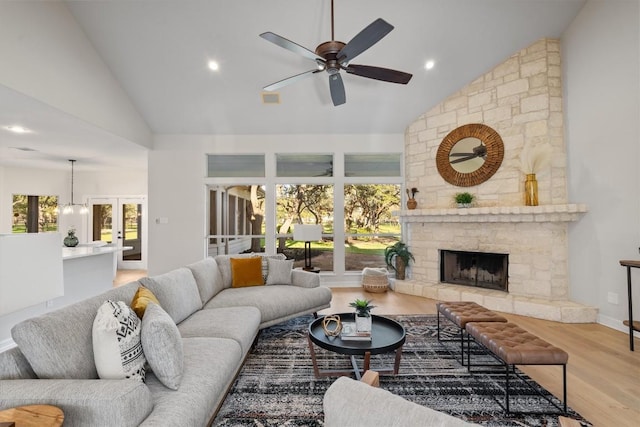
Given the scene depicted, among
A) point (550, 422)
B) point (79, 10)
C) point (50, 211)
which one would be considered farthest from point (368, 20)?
point (50, 211)

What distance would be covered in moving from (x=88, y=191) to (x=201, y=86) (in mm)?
5376

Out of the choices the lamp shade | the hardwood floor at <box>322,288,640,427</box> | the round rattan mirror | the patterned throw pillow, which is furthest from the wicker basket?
the patterned throw pillow

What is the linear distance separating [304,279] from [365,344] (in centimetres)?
165

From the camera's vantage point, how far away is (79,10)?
3639 millimetres

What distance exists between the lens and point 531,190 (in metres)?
4.12

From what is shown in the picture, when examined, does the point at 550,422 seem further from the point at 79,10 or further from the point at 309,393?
the point at 79,10

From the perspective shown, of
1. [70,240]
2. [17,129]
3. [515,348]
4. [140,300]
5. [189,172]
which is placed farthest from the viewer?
[189,172]

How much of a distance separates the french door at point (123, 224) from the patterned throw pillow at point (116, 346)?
7084mm

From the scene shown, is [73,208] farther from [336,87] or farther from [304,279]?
[336,87]

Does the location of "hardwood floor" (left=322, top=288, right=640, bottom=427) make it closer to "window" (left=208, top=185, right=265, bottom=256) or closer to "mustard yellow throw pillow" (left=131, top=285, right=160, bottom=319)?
"mustard yellow throw pillow" (left=131, top=285, right=160, bottom=319)

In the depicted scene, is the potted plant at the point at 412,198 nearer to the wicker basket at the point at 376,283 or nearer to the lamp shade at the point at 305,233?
the wicker basket at the point at 376,283

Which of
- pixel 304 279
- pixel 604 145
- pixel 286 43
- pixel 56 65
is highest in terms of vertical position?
pixel 56 65

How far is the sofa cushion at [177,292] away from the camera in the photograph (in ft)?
8.13

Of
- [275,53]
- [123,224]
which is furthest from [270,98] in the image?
[123,224]
